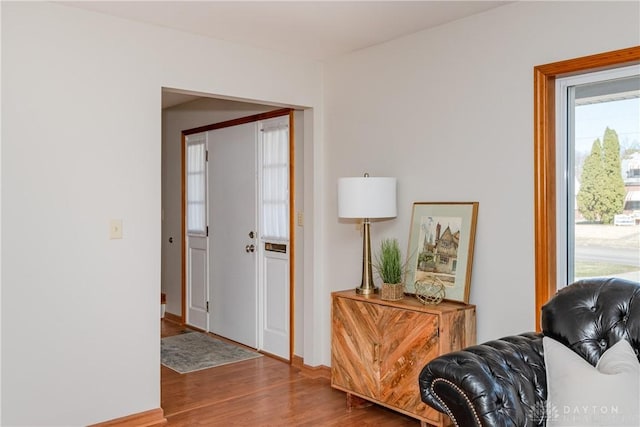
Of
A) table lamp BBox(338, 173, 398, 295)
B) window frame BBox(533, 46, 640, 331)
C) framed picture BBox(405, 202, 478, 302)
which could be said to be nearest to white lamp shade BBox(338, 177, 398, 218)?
table lamp BBox(338, 173, 398, 295)

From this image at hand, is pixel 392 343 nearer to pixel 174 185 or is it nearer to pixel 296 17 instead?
pixel 296 17

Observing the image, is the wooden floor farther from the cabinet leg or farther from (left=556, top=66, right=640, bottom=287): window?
(left=556, top=66, right=640, bottom=287): window

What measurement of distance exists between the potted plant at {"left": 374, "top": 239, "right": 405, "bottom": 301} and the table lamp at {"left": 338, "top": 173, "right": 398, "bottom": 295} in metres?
0.16

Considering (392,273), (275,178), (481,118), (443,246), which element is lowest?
(392,273)

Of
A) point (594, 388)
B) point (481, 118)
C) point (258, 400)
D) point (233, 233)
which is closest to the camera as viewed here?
point (594, 388)

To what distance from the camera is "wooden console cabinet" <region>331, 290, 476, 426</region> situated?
3225 millimetres

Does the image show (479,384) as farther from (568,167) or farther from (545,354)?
(568,167)

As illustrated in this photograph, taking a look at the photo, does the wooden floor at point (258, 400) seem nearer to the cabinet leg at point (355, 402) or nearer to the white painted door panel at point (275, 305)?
the cabinet leg at point (355, 402)

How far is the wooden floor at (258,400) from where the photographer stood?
140 inches

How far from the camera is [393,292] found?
3.56m

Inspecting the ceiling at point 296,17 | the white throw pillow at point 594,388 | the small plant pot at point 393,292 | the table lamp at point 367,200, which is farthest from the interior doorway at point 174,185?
the white throw pillow at point 594,388

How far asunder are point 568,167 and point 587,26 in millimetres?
738

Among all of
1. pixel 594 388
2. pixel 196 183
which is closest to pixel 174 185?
pixel 196 183

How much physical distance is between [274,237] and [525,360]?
2.96m
